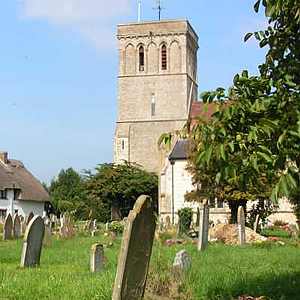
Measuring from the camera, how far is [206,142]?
691cm

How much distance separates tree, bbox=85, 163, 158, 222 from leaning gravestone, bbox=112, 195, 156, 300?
208 ft

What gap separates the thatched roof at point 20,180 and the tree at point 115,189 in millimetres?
7044

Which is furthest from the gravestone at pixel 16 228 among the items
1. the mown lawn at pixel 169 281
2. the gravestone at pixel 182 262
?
the gravestone at pixel 182 262

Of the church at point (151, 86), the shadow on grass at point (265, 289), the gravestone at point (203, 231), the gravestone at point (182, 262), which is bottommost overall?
the shadow on grass at point (265, 289)

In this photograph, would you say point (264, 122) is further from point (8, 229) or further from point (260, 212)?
point (260, 212)

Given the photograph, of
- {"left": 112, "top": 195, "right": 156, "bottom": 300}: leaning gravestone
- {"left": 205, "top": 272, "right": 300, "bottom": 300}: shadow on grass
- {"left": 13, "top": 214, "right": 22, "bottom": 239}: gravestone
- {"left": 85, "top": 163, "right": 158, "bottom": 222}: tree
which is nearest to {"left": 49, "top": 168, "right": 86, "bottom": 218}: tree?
{"left": 85, "top": 163, "right": 158, "bottom": 222}: tree

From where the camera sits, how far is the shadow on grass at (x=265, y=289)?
931 cm

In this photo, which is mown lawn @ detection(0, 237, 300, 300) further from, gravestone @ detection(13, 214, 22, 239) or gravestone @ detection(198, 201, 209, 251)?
gravestone @ detection(13, 214, 22, 239)

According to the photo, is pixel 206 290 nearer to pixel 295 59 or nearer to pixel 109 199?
pixel 295 59

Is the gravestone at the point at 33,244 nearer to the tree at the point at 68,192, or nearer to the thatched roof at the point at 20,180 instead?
the tree at the point at 68,192

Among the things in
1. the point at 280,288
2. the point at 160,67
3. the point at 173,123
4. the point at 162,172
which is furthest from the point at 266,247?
the point at 160,67

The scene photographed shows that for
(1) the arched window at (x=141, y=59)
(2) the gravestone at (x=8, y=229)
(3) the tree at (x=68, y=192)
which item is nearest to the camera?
(2) the gravestone at (x=8, y=229)

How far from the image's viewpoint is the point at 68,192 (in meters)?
91.8

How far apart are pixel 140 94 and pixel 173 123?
19.0ft
